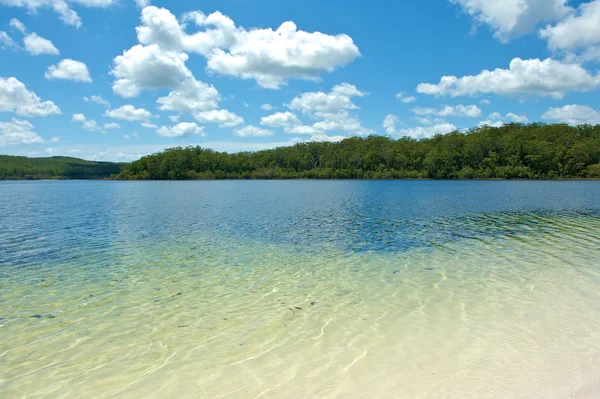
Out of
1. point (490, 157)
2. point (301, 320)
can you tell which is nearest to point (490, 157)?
point (490, 157)

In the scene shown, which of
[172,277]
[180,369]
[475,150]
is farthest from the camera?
[475,150]

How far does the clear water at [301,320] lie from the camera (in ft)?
18.7

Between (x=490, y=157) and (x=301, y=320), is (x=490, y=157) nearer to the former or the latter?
(x=490, y=157)

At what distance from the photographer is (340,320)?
832 cm

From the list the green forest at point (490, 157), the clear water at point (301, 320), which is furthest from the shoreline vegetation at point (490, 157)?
the clear water at point (301, 320)

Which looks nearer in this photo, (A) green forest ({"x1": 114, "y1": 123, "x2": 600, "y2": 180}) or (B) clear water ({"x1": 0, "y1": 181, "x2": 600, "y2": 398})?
(B) clear water ({"x1": 0, "y1": 181, "x2": 600, "y2": 398})

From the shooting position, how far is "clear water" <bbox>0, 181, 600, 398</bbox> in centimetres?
570

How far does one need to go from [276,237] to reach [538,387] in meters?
15.8

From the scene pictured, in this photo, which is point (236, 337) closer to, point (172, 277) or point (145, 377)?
point (145, 377)

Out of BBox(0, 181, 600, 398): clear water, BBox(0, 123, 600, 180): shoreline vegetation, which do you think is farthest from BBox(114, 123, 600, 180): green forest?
BBox(0, 181, 600, 398): clear water

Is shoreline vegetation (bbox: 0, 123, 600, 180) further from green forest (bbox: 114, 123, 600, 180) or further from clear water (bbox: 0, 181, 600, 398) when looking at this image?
clear water (bbox: 0, 181, 600, 398)

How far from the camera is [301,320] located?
27.5ft

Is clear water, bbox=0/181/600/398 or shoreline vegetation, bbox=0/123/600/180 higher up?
shoreline vegetation, bbox=0/123/600/180

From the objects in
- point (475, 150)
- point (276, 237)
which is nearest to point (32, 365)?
point (276, 237)
